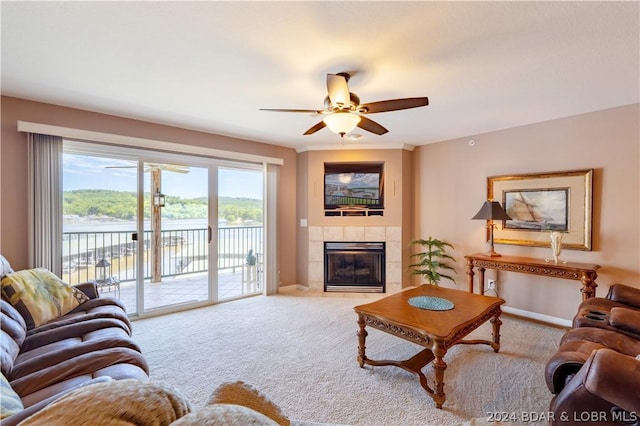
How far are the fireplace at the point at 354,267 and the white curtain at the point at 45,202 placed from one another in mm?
3244

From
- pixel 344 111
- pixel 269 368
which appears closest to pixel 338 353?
pixel 269 368

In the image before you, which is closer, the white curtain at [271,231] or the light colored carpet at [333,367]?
the light colored carpet at [333,367]

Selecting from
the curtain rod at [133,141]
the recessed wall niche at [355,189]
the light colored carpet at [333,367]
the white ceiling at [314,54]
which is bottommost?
the light colored carpet at [333,367]

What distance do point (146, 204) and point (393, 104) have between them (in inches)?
122

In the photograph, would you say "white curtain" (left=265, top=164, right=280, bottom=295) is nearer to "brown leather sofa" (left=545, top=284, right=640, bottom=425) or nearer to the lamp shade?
the lamp shade

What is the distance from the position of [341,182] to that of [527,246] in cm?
261

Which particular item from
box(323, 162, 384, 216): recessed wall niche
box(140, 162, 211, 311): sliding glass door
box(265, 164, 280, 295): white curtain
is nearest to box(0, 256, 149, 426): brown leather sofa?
box(140, 162, 211, 311): sliding glass door

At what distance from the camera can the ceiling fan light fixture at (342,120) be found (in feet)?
7.11

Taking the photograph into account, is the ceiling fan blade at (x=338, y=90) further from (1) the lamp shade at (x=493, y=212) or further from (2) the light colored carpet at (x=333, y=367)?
(1) the lamp shade at (x=493, y=212)

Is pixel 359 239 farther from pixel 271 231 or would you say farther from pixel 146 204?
pixel 146 204

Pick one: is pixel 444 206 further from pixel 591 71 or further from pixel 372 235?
pixel 591 71

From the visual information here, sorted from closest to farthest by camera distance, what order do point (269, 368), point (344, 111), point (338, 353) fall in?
point (344, 111), point (269, 368), point (338, 353)

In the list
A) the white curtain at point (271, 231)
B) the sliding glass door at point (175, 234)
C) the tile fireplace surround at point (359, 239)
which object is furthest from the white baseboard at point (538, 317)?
the sliding glass door at point (175, 234)

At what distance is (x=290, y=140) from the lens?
14.2 ft
